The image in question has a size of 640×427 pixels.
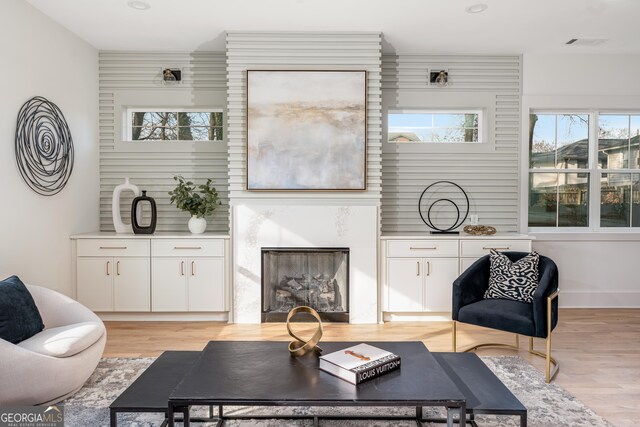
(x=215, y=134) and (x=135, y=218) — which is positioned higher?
(x=215, y=134)

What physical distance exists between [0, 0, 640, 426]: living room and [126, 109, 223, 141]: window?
0.02 meters

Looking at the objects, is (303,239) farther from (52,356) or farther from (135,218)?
(52,356)

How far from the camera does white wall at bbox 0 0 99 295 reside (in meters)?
3.37

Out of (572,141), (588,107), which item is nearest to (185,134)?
(572,141)

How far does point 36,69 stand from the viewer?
12.2 feet

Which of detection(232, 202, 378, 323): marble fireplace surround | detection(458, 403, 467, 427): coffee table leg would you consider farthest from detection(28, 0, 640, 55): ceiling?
detection(458, 403, 467, 427): coffee table leg

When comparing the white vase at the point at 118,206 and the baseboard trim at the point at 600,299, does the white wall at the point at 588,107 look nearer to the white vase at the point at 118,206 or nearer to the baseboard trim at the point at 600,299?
the baseboard trim at the point at 600,299

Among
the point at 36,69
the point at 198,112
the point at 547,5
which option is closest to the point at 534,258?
the point at 547,5

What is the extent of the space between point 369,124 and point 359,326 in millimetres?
1992

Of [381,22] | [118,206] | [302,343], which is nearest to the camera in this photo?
[302,343]

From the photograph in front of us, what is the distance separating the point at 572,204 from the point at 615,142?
864 mm

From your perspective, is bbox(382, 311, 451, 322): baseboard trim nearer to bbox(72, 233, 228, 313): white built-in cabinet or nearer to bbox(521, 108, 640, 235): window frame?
bbox(521, 108, 640, 235): window frame

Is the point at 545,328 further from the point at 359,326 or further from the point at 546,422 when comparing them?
the point at 359,326

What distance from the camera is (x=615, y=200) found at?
4.98 metres
